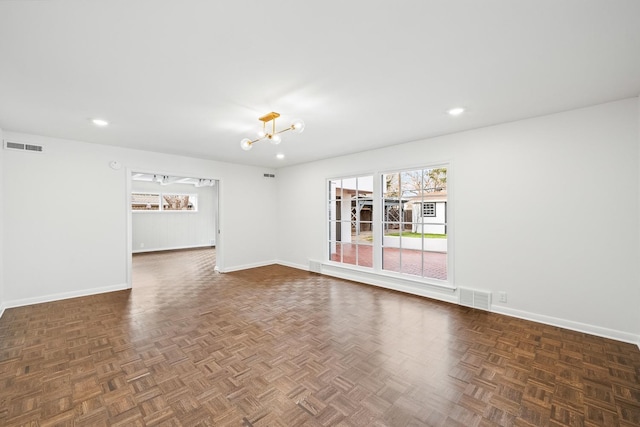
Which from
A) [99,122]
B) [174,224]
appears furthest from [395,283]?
[174,224]

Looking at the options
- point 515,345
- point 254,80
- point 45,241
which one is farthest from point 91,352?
point 515,345

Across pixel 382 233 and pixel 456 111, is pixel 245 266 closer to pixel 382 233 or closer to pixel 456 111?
pixel 382 233

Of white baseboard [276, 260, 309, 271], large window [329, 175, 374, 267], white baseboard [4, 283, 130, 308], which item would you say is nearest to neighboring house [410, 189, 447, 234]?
large window [329, 175, 374, 267]

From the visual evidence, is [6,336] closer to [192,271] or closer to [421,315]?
[192,271]

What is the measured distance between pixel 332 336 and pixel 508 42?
9.86 feet

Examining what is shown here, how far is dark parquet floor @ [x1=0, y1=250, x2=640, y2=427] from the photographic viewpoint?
182 centimetres

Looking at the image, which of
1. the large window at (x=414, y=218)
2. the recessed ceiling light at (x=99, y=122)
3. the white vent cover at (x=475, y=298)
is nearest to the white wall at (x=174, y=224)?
the recessed ceiling light at (x=99, y=122)

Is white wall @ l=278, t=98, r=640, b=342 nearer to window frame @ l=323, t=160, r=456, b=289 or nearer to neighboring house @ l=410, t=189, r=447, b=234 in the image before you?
window frame @ l=323, t=160, r=456, b=289

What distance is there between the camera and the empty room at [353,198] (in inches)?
69.6

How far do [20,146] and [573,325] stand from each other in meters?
7.75

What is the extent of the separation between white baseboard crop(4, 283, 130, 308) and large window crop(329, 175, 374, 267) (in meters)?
4.08

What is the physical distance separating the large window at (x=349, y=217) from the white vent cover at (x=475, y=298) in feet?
6.40

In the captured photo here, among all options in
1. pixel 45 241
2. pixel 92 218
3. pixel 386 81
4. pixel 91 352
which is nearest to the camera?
pixel 386 81

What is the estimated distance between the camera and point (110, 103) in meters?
2.88
